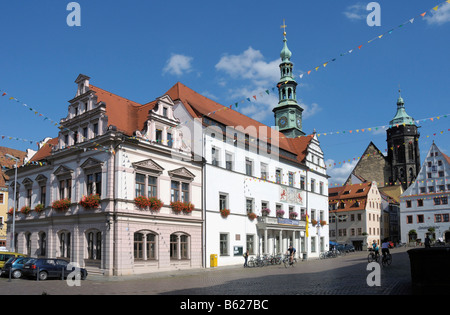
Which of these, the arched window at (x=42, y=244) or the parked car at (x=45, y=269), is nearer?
the parked car at (x=45, y=269)

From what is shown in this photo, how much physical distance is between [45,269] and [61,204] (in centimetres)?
835

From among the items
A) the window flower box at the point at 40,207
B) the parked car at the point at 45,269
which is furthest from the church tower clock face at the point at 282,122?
the parked car at the point at 45,269

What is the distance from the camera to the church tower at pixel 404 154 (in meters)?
101

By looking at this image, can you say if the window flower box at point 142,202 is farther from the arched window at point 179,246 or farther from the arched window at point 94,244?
the arched window at point 179,246

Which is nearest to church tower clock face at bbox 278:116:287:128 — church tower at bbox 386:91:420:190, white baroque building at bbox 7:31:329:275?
white baroque building at bbox 7:31:329:275

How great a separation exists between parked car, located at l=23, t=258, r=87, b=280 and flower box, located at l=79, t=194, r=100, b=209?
4.64 metres

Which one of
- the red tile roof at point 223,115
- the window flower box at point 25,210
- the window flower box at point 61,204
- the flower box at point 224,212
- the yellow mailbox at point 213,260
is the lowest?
the yellow mailbox at point 213,260

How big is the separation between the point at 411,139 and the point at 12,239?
3535 inches

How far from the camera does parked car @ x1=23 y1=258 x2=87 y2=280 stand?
2578 cm

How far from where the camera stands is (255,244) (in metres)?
42.0

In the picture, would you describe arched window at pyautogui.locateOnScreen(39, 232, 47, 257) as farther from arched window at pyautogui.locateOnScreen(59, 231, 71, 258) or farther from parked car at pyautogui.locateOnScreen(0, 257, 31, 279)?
parked car at pyautogui.locateOnScreen(0, 257, 31, 279)

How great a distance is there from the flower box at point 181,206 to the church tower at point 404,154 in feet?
255

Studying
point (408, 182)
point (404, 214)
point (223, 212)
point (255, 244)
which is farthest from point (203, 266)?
point (408, 182)
